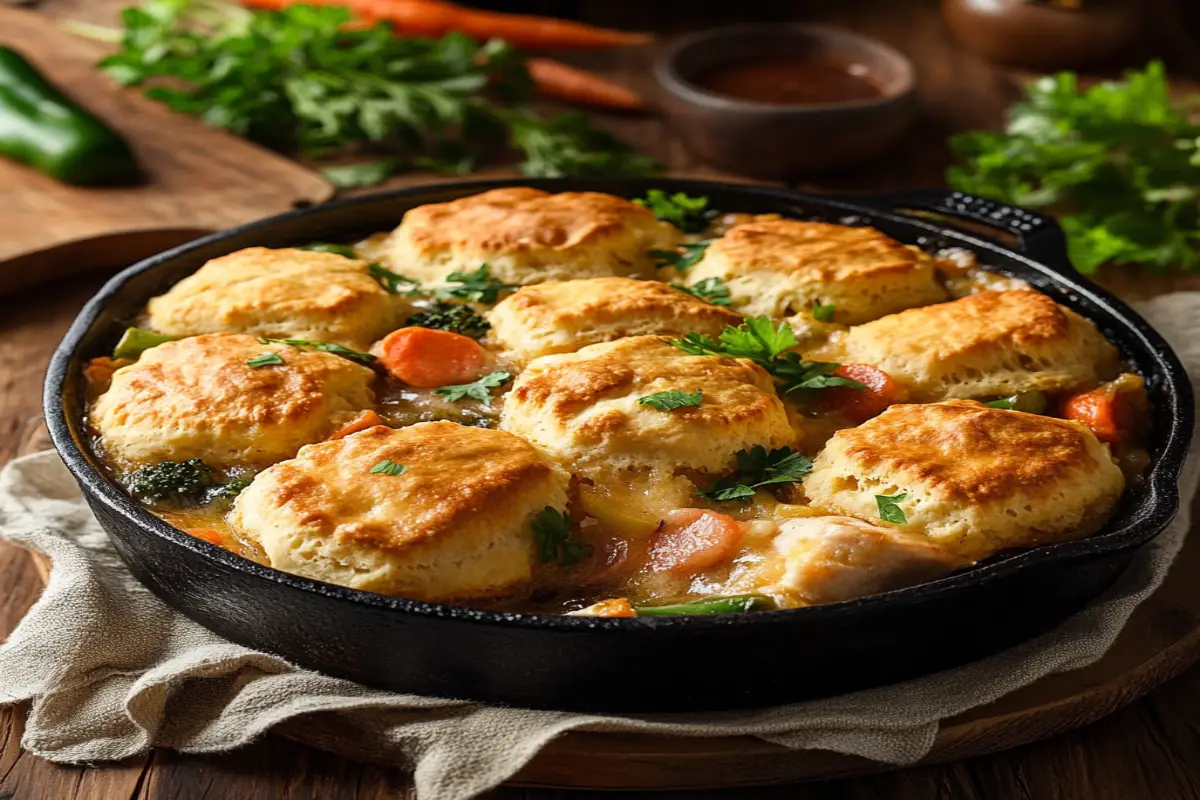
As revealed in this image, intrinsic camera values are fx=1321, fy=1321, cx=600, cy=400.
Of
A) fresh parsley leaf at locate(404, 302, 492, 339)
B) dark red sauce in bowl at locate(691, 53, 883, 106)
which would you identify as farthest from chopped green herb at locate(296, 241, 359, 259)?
dark red sauce in bowl at locate(691, 53, 883, 106)

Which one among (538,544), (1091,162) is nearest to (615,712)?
(538,544)

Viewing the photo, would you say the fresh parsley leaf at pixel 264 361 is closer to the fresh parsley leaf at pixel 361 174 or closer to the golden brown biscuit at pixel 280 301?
the golden brown biscuit at pixel 280 301

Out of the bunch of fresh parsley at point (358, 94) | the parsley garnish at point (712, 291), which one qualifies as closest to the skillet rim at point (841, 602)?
the parsley garnish at point (712, 291)

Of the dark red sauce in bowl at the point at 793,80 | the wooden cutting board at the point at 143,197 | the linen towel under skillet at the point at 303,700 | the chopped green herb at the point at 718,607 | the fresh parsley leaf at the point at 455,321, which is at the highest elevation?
the chopped green herb at the point at 718,607

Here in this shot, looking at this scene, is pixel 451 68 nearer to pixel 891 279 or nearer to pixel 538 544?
pixel 891 279

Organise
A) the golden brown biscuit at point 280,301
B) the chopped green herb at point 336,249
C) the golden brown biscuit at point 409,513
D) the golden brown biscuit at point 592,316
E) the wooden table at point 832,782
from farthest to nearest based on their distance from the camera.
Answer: the chopped green herb at point 336,249, the golden brown biscuit at point 280,301, the golden brown biscuit at point 592,316, the wooden table at point 832,782, the golden brown biscuit at point 409,513

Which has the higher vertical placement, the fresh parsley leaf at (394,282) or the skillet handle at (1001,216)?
the skillet handle at (1001,216)
